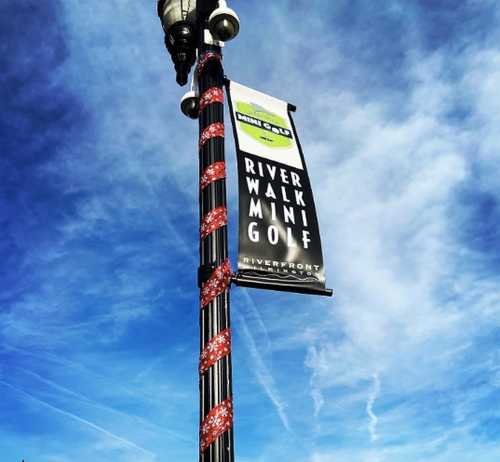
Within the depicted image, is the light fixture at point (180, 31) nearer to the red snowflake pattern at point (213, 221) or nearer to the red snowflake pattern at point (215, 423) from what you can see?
the red snowflake pattern at point (213, 221)

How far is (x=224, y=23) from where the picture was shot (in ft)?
31.2

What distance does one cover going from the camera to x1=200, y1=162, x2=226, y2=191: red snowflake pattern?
9.05 meters

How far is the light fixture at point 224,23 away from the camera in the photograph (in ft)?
31.1

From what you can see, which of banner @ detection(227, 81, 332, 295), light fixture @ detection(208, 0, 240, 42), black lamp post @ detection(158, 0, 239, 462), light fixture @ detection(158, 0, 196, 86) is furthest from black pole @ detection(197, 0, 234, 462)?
light fixture @ detection(208, 0, 240, 42)

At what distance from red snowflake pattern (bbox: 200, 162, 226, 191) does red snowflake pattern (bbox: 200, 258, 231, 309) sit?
1568mm

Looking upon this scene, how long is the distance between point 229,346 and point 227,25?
18.4 ft

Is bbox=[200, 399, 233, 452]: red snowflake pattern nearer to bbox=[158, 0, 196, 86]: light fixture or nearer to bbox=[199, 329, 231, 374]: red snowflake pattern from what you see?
bbox=[199, 329, 231, 374]: red snowflake pattern

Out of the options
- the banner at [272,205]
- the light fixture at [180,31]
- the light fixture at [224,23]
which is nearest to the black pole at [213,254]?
the light fixture at [180,31]

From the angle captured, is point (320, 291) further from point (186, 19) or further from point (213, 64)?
point (186, 19)

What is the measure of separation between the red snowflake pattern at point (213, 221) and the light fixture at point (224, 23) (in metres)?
3.27

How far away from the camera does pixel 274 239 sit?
8289 mm

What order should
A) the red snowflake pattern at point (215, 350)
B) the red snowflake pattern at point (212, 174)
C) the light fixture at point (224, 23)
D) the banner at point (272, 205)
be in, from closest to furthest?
the red snowflake pattern at point (215, 350), the banner at point (272, 205), the red snowflake pattern at point (212, 174), the light fixture at point (224, 23)

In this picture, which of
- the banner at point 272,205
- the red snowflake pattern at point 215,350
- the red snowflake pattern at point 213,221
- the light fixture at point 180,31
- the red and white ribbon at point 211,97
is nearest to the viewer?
the red snowflake pattern at point 215,350

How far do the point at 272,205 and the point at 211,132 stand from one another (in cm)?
197
